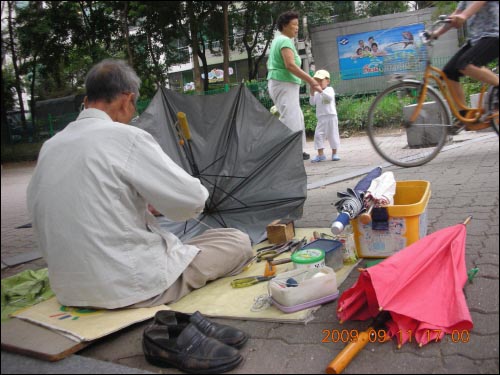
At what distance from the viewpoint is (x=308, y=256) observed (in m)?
2.50

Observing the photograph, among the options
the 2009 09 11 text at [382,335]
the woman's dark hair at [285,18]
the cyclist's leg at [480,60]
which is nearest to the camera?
the cyclist's leg at [480,60]

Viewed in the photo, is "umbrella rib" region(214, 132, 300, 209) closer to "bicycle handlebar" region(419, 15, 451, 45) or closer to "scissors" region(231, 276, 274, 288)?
"scissors" region(231, 276, 274, 288)

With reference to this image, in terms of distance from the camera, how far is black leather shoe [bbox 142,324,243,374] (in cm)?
176

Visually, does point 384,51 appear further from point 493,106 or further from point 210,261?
point 210,261

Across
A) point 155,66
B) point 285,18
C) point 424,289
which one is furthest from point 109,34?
point 285,18

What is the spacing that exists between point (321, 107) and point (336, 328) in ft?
6.32

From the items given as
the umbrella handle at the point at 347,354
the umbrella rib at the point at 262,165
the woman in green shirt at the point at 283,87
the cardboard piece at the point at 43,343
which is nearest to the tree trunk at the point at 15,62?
the cardboard piece at the point at 43,343

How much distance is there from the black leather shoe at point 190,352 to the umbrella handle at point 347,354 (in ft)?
1.23

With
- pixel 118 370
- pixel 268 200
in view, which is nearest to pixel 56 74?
pixel 118 370

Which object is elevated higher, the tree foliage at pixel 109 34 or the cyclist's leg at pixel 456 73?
the tree foliage at pixel 109 34

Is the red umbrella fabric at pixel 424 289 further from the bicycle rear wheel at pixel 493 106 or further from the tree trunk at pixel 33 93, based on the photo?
the tree trunk at pixel 33 93

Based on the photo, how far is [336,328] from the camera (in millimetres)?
2033

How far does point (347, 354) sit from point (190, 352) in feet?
1.90

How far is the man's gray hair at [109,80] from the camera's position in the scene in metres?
2.19
